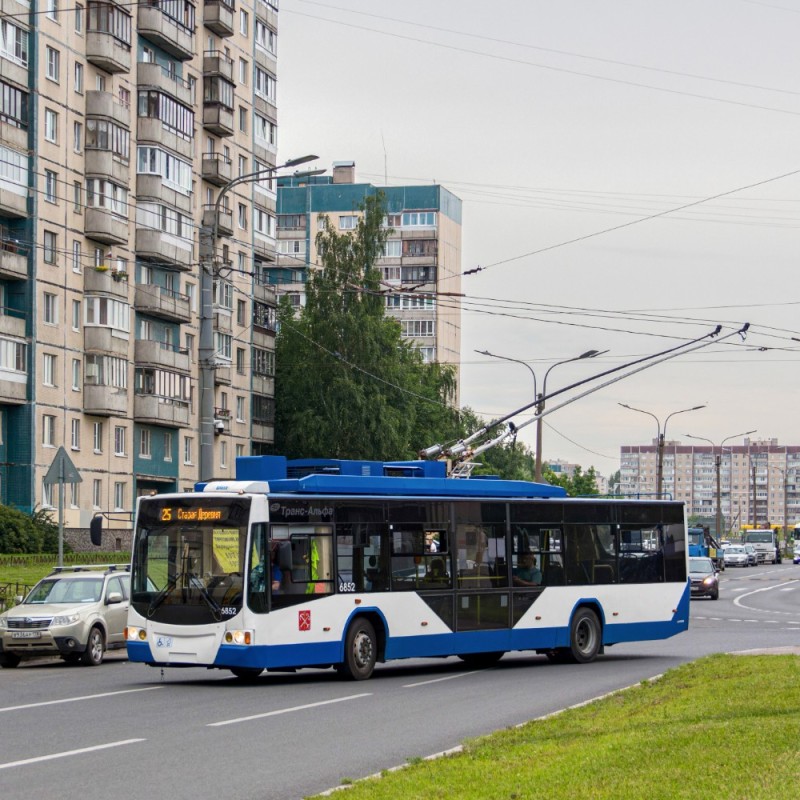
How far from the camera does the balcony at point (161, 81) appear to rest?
6544cm

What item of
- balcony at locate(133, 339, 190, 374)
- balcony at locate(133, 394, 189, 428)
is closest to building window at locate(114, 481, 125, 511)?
balcony at locate(133, 394, 189, 428)

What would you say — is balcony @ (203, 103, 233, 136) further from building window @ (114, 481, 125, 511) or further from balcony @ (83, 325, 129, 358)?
building window @ (114, 481, 125, 511)

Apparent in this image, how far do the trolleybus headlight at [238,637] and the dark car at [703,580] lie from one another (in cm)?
3357

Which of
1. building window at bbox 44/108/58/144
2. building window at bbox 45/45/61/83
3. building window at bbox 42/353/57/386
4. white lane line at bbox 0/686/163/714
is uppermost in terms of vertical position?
building window at bbox 45/45/61/83

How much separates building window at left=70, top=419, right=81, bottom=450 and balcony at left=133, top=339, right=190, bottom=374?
5000mm

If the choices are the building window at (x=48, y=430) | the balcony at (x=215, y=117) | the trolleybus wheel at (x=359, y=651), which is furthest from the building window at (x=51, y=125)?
the trolleybus wheel at (x=359, y=651)

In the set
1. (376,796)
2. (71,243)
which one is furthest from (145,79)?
(376,796)

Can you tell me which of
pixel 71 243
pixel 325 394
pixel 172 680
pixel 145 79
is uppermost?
pixel 145 79

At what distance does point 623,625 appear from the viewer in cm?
2594

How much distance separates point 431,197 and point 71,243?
67550mm

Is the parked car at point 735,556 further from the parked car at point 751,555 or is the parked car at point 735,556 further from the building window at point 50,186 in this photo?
the building window at point 50,186

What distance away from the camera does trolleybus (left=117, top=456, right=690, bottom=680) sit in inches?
794

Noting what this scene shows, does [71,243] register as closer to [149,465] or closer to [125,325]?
[125,325]

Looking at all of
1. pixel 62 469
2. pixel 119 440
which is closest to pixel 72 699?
pixel 62 469
